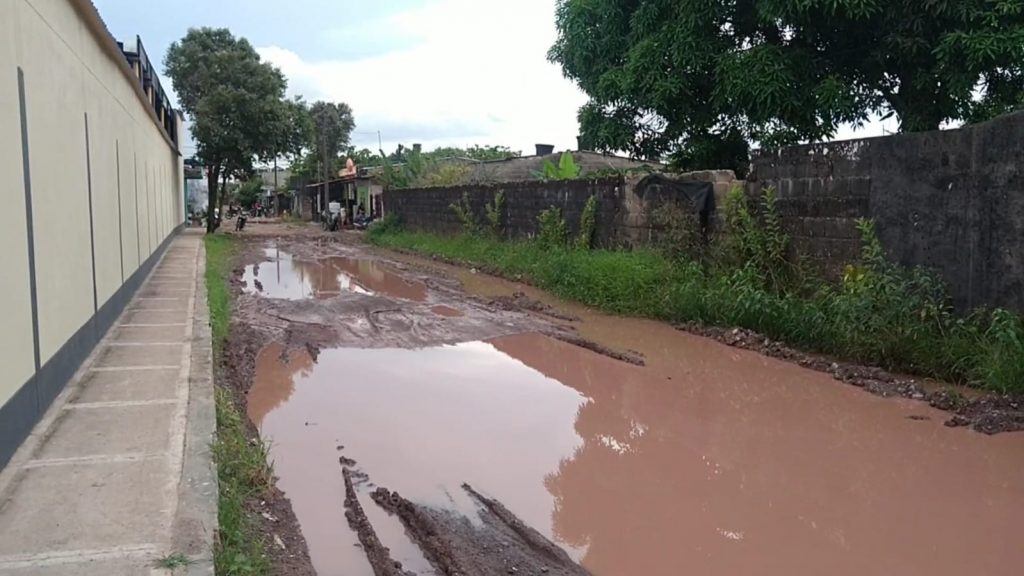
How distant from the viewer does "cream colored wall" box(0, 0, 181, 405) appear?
4668 millimetres

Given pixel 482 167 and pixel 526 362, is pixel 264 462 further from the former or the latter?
pixel 482 167

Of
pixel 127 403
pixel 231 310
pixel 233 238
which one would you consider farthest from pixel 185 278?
pixel 233 238

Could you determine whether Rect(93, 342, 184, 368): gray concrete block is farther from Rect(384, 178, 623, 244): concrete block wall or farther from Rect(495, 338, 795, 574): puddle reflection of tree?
Rect(384, 178, 623, 244): concrete block wall

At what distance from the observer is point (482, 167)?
30.0 m

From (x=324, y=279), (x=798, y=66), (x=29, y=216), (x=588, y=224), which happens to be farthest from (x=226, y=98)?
(x=29, y=216)

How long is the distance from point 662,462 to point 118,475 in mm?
3232

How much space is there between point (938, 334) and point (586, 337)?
3730mm

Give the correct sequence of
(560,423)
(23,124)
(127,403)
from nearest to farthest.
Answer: (23,124)
(127,403)
(560,423)

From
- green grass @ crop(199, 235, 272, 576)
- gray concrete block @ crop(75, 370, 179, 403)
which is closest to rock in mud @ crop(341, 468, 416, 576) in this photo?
green grass @ crop(199, 235, 272, 576)

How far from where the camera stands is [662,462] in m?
5.32

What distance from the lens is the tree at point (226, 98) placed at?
98.5 feet

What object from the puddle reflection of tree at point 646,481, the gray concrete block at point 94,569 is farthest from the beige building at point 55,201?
the puddle reflection of tree at point 646,481

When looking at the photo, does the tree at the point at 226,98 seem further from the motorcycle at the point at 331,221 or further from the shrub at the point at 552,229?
the shrub at the point at 552,229

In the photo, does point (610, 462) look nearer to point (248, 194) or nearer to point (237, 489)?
point (237, 489)
